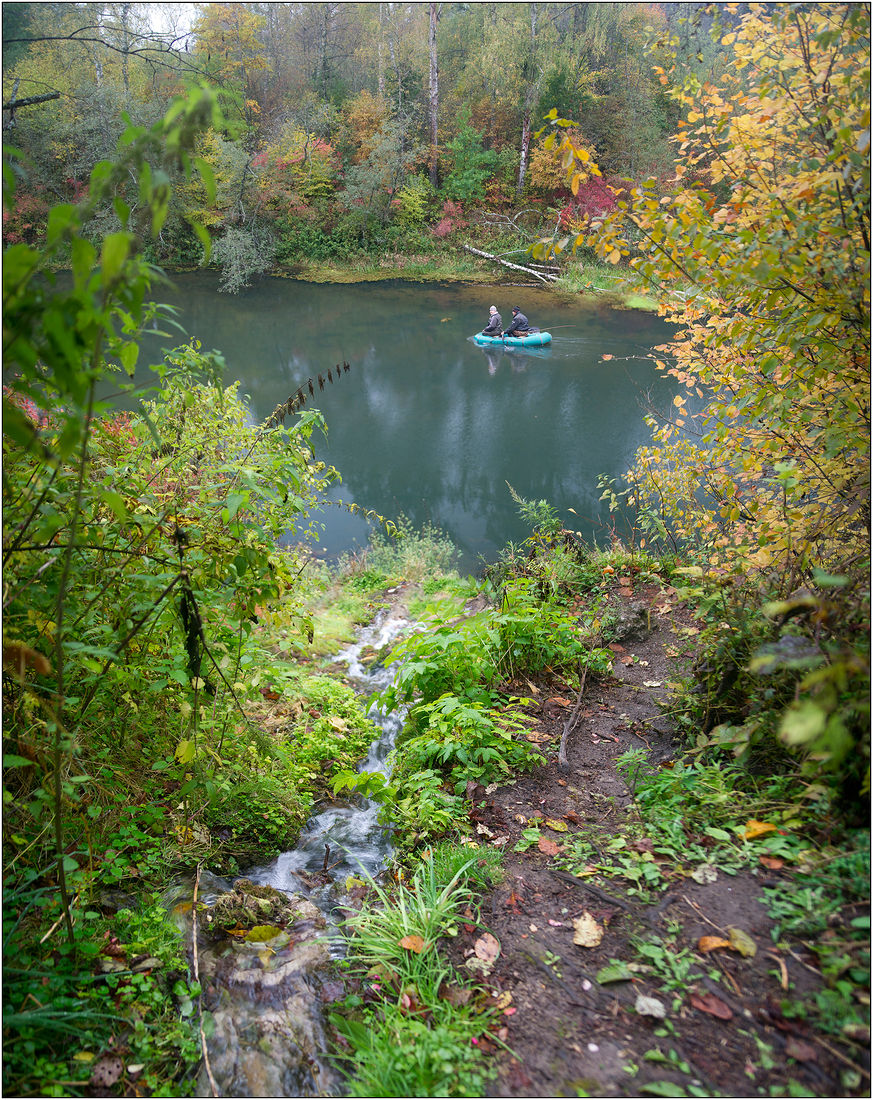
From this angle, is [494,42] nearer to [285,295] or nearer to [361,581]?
[285,295]

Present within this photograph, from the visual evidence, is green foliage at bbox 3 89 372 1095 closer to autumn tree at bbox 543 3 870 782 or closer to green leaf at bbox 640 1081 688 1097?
green leaf at bbox 640 1081 688 1097

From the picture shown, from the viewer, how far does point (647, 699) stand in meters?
3.42

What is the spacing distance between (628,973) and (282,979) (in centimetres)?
112

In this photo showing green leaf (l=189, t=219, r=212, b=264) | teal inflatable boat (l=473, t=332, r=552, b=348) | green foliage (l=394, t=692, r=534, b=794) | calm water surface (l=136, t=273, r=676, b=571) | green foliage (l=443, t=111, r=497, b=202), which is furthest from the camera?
green foliage (l=443, t=111, r=497, b=202)

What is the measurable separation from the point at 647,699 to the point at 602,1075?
2067mm

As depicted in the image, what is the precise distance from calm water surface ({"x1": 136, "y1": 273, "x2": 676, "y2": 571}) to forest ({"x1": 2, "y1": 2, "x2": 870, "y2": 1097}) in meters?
4.45

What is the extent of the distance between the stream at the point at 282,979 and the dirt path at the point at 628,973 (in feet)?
1.63

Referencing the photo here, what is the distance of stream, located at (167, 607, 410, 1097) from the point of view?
181cm

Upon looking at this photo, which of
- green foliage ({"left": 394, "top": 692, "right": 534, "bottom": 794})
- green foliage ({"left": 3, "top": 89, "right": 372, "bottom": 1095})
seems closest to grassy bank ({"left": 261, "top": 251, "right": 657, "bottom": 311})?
green foliage ({"left": 394, "top": 692, "right": 534, "bottom": 794})

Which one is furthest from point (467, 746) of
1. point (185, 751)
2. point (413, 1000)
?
point (185, 751)

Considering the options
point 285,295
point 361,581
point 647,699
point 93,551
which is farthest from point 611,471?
point 285,295

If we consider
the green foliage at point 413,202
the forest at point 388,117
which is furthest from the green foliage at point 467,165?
the green foliage at point 413,202

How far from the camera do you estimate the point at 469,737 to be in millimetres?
2955

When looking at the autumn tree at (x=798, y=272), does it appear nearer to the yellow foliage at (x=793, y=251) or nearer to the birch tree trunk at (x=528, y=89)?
the yellow foliage at (x=793, y=251)
